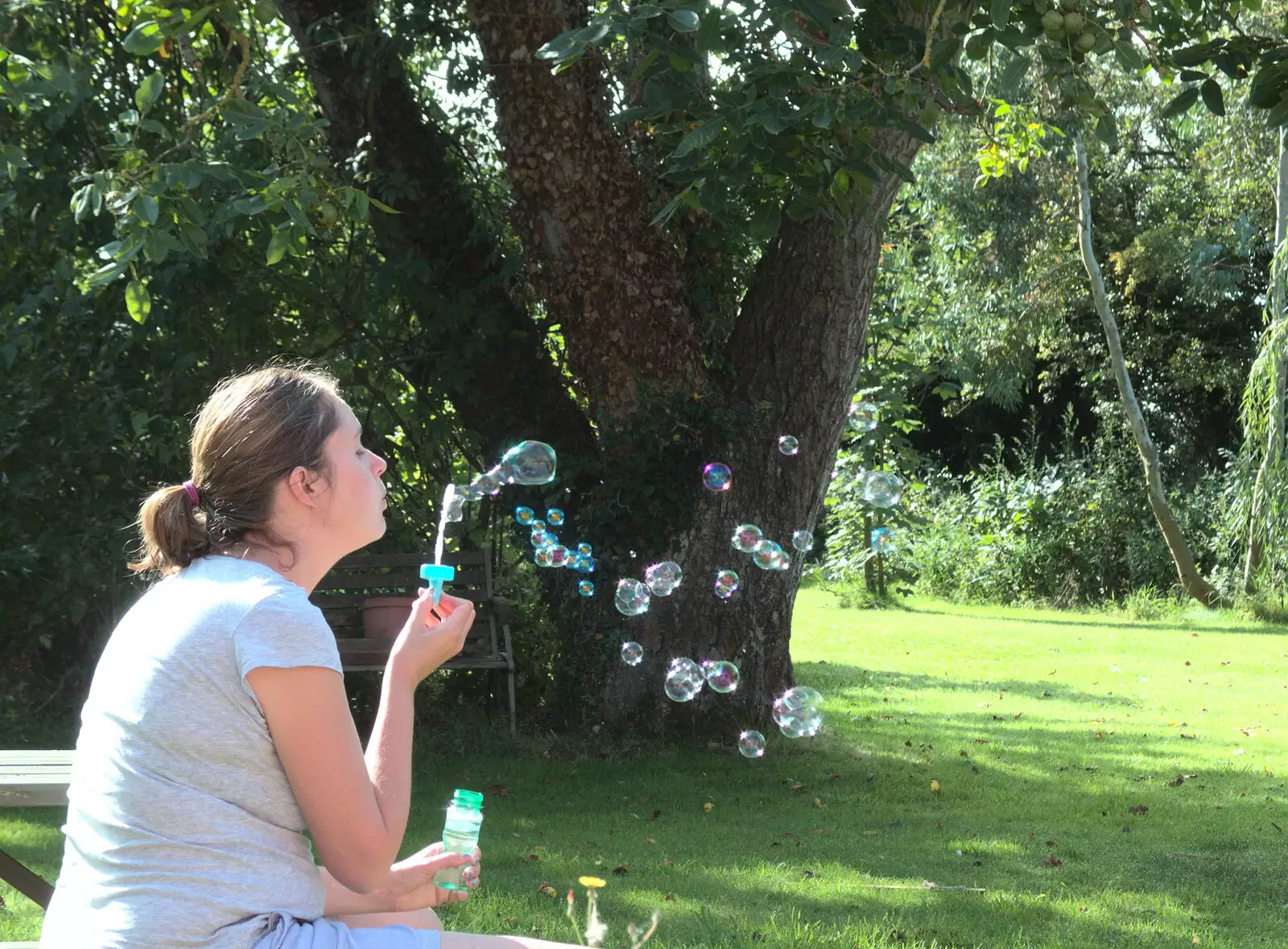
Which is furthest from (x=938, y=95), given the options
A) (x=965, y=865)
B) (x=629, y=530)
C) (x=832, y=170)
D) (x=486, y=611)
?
(x=486, y=611)

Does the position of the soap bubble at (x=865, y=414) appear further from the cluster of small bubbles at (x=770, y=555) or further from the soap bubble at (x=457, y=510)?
the soap bubble at (x=457, y=510)

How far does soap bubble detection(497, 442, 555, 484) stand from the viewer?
544 centimetres

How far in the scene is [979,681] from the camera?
1034 centimetres

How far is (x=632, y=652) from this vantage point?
22.2 feet

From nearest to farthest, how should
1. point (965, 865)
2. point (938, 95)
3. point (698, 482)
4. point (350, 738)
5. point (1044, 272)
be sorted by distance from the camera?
point (350, 738), point (965, 865), point (938, 95), point (698, 482), point (1044, 272)

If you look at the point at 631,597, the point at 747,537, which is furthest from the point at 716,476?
the point at 631,597

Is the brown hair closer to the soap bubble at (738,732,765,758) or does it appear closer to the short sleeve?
the short sleeve

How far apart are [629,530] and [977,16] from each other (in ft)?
10.1

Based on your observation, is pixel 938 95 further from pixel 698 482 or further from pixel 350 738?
pixel 350 738

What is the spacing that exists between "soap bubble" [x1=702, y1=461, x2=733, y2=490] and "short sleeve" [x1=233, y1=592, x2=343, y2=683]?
485 centimetres

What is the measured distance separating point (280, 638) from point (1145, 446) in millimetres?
15537

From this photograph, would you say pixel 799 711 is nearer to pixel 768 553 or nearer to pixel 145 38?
pixel 768 553

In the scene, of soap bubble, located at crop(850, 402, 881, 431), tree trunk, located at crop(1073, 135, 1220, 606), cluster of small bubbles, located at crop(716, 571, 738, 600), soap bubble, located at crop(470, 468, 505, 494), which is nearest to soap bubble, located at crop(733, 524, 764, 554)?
cluster of small bubbles, located at crop(716, 571, 738, 600)

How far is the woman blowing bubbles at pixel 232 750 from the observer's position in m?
1.83
